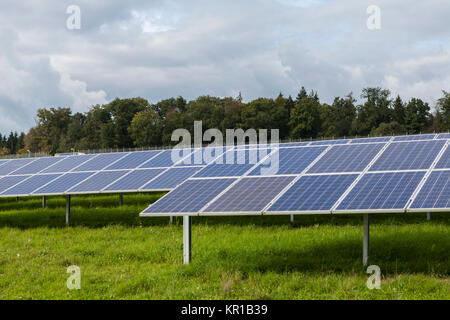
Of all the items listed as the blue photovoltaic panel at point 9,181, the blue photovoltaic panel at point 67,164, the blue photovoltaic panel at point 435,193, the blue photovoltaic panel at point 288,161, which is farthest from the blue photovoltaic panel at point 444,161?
the blue photovoltaic panel at point 9,181

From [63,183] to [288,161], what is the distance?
12.4m

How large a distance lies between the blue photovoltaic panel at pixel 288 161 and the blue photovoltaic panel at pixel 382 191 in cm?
244

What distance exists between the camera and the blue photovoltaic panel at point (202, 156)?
1067 inches

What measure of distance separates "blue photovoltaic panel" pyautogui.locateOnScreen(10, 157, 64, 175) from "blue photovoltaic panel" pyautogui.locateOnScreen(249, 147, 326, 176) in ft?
54.5

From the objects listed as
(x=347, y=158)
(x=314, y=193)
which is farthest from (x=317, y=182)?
(x=347, y=158)

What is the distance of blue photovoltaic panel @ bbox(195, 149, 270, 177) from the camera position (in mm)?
17750

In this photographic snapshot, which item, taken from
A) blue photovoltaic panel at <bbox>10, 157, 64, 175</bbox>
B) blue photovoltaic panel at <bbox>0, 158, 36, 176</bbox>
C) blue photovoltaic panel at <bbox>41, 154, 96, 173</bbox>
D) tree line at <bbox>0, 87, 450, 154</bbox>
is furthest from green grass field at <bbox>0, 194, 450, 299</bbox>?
tree line at <bbox>0, 87, 450, 154</bbox>

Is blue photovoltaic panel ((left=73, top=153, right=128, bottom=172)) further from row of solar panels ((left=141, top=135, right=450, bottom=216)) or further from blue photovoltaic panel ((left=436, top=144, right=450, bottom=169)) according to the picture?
blue photovoltaic panel ((left=436, top=144, right=450, bottom=169))

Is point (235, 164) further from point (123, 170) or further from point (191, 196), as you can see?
point (123, 170)

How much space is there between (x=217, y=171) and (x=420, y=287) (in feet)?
25.6
